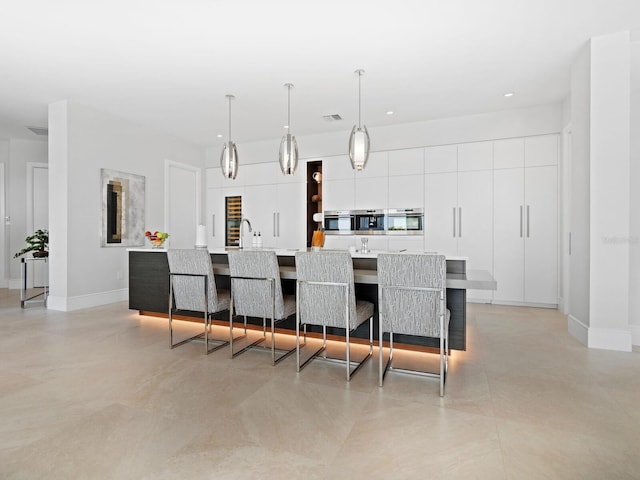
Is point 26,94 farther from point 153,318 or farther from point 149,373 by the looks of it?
point 149,373

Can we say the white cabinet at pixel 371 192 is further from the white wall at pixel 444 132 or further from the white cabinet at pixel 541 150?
the white cabinet at pixel 541 150

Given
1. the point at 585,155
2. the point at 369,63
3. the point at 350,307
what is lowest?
the point at 350,307

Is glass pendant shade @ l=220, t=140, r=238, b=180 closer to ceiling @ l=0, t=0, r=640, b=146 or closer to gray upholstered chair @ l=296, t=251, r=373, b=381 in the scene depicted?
ceiling @ l=0, t=0, r=640, b=146

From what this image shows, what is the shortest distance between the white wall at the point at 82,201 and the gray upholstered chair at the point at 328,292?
12.2 feet

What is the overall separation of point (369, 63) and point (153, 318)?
12.0ft

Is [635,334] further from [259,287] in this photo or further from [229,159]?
[229,159]

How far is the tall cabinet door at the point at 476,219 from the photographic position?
506 cm

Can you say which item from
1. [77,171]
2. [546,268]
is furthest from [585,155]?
[77,171]

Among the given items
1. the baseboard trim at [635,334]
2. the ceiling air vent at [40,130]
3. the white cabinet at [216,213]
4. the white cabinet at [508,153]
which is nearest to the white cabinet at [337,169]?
the white cabinet at [216,213]

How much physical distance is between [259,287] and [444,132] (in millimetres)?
3803

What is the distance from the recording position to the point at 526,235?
4887 mm

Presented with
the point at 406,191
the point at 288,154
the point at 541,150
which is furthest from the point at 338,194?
the point at 541,150

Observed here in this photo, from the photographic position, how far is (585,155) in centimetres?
333

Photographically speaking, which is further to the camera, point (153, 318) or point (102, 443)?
point (153, 318)
